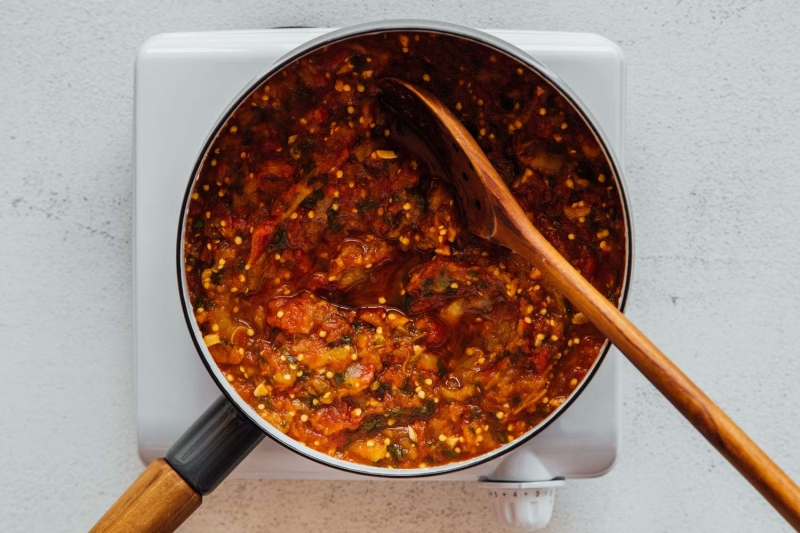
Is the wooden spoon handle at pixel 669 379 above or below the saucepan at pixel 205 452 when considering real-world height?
below

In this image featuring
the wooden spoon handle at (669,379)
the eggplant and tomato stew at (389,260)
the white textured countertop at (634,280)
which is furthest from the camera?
the white textured countertop at (634,280)

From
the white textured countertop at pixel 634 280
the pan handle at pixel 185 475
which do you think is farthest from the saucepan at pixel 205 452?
the white textured countertop at pixel 634 280

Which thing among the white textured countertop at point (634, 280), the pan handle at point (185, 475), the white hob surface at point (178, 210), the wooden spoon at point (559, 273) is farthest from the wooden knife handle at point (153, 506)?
the wooden spoon at point (559, 273)

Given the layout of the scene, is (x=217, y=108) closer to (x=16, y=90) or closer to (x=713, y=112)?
(x=16, y=90)

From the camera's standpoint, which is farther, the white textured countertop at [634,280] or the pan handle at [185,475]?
the white textured countertop at [634,280]

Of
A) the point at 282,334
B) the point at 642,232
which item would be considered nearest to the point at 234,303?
the point at 282,334

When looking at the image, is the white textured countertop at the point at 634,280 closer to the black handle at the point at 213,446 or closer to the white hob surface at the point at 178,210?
the white hob surface at the point at 178,210

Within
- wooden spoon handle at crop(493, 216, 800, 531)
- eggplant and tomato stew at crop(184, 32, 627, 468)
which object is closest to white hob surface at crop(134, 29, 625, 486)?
eggplant and tomato stew at crop(184, 32, 627, 468)

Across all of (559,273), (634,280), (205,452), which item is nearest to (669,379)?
(559,273)

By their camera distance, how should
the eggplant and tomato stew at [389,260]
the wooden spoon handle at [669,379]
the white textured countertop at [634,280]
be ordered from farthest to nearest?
1. the white textured countertop at [634,280]
2. the eggplant and tomato stew at [389,260]
3. the wooden spoon handle at [669,379]
